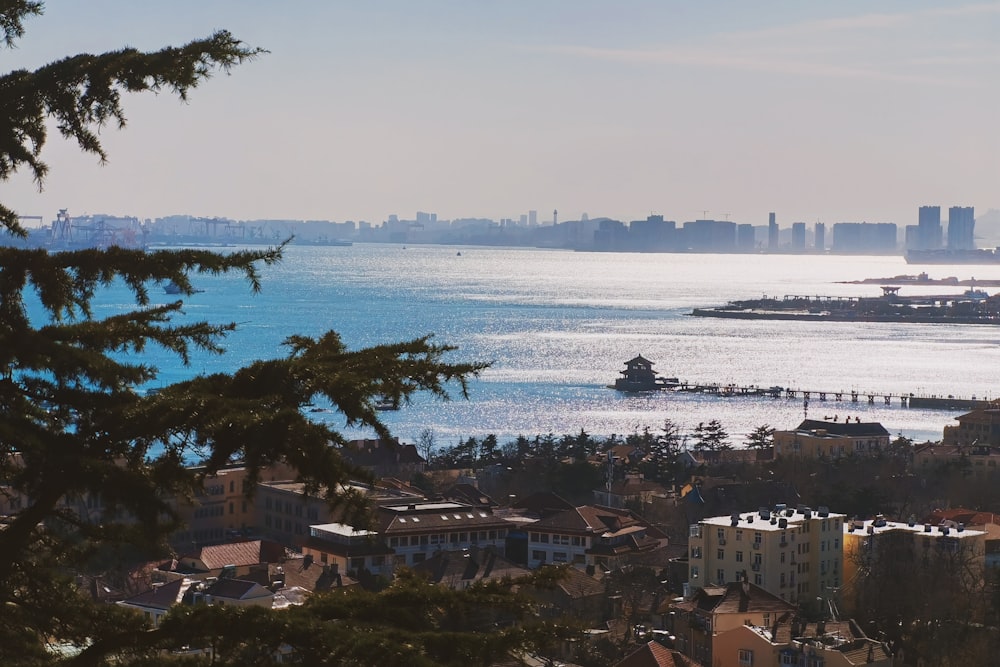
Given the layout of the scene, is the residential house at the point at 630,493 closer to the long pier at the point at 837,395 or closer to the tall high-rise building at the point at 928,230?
the long pier at the point at 837,395

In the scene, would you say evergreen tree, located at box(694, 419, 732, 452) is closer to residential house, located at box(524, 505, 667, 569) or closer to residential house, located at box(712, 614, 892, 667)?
residential house, located at box(524, 505, 667, 569)

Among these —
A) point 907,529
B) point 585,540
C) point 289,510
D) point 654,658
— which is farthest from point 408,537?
point 654,658

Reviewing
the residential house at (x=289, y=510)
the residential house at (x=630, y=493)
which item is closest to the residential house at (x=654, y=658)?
the residential house at (x=289, y=510)

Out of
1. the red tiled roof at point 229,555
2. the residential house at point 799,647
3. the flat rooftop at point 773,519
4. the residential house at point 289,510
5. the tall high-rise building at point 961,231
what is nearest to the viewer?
the residential house at point 799,647

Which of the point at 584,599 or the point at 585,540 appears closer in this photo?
the point at 584,599

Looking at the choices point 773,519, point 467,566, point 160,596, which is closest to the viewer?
point 160,596

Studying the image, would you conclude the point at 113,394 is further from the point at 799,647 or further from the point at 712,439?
the point at 712,439
